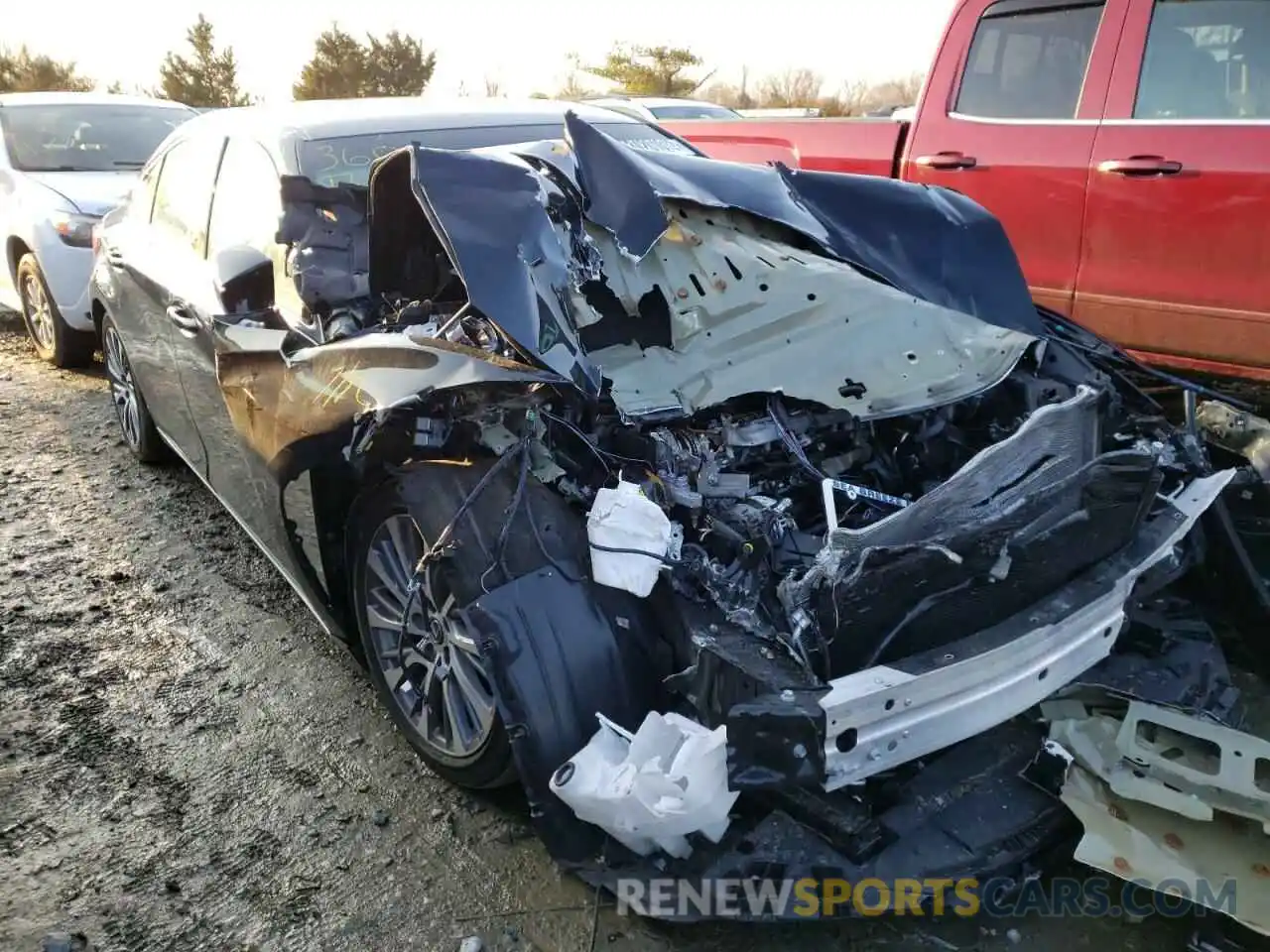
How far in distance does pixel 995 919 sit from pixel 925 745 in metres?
0.54

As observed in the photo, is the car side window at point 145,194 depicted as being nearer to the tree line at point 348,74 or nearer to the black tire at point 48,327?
the black tire at point 48,327

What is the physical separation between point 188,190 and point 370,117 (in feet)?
2.98

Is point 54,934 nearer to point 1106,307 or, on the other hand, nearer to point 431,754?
point 431,754

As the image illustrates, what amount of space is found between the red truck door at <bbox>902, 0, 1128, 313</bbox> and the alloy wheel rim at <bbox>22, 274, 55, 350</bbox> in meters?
5.69

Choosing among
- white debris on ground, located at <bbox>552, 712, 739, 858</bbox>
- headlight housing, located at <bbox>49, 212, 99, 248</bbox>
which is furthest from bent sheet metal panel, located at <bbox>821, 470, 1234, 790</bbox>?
headlight housing, located at <bbox>49, 212, 99, 248</bbox>

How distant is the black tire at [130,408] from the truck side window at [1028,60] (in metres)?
4.28

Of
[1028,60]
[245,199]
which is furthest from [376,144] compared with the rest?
[1028,60]

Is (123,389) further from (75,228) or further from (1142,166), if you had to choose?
(1142,166)

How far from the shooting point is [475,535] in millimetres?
2199

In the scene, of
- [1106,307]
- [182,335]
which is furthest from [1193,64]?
[182,335]

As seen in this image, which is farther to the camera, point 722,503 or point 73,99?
point 73,99

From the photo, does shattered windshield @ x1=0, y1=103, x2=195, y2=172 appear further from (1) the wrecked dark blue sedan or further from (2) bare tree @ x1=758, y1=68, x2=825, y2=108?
(2) bare tree @ x1=758, y1=68, x2=825, y2=108

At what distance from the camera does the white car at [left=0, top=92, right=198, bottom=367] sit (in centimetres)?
632

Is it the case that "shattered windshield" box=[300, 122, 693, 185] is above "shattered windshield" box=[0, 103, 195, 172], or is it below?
above
